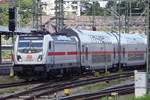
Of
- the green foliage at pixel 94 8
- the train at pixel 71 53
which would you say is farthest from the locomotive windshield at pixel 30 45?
the green foliage at pixel 94 8

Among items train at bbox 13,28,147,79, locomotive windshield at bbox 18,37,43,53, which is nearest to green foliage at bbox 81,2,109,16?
train at bbox 13,28,147,79

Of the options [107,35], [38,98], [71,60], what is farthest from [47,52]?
[107,35]

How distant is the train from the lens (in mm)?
31625

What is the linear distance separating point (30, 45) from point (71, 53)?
426cm

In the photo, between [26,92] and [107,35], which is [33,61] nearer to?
[26,92]

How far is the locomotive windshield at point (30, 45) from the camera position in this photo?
31609mm

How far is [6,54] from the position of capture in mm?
84688

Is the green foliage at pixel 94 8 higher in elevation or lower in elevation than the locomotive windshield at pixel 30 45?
higher

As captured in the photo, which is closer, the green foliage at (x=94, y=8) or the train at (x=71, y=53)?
the train at (x=71, y=53)

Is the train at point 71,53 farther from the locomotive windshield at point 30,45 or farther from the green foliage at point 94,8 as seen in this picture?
the green foliage at point 94,8

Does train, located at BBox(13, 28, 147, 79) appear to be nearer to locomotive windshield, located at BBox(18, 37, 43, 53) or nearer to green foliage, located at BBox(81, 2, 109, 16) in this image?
locomotive windshield, located at BBox(18, 37, 43, 53)

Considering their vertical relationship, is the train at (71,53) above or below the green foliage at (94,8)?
below

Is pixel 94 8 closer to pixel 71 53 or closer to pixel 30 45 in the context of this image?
pixel 71 53

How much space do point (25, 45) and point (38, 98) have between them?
31.4 ft
